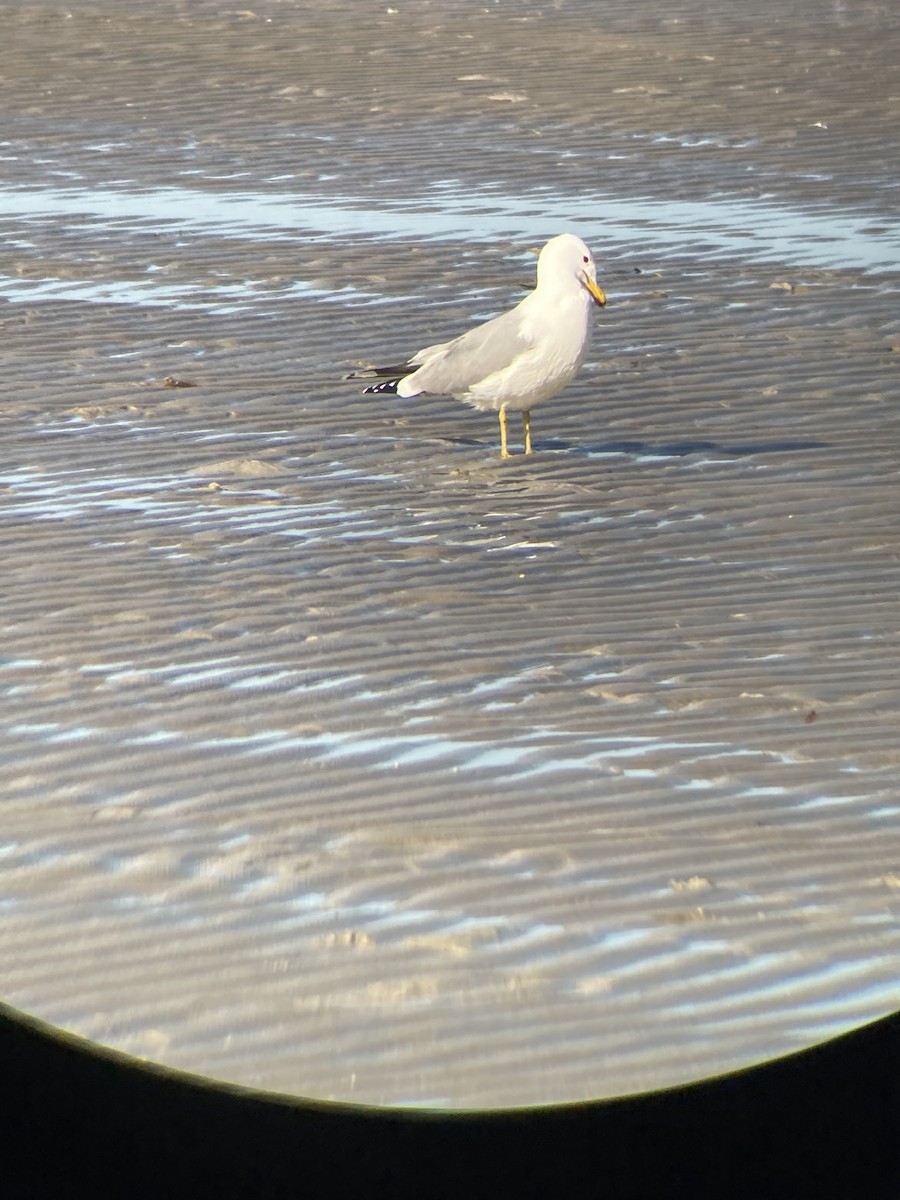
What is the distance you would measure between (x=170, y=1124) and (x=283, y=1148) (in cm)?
15

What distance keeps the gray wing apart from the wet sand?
0.25 metres

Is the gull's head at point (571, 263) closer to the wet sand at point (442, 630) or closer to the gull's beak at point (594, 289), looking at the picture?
the gull's beak at point (594, 289)

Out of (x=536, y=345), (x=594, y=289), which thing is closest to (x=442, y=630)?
(x=536, y=345)

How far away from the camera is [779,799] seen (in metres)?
3.78

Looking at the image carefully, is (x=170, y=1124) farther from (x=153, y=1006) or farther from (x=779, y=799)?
(x=779, y=799)

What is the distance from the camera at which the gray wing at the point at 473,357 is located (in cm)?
609

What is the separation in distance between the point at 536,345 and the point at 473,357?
0.70 ft

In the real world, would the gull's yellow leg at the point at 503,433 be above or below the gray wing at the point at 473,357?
below

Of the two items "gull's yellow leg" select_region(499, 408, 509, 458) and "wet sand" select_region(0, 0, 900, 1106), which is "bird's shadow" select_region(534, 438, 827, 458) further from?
"gull's yellow leg" select_region(499, 408, 509, 458)

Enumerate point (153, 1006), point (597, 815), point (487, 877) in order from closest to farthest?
1. point (153, 1006)
2. point (487, 877)
3. point (597, 815)

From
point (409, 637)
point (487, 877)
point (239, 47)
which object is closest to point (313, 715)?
point (409, 637)

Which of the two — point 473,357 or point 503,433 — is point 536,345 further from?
point 503,433

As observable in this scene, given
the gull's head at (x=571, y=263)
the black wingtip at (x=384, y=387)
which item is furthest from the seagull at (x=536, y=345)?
the black wingtip at (x=384, y=387)

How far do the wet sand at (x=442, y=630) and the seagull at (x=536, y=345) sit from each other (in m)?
0.25
